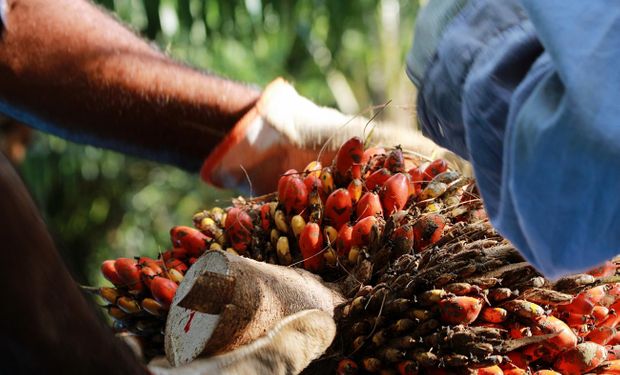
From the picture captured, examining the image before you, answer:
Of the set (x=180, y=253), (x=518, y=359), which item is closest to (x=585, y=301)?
(x=518, y=359)

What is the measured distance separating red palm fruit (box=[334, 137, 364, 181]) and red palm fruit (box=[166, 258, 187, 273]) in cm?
33

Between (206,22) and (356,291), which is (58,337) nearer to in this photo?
(356,291)

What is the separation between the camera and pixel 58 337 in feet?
2.96

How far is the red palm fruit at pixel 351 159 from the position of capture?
4.98 feet

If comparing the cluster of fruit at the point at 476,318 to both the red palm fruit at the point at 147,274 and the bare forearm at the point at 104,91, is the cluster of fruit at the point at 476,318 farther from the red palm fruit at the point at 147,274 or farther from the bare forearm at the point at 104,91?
the bare forearm at the point at 104,91

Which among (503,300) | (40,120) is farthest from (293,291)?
(40,120)

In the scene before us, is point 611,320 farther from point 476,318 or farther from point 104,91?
point 104,91

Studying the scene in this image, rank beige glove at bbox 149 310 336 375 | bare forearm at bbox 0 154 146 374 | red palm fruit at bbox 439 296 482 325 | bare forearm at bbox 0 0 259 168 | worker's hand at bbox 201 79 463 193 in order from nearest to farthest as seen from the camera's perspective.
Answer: bare forearm at bbox 0 154 146 374 → beige glove at bbox 149 310 336 375 → red palm fruit at bbox 439 296 482 325 → worker's hand at bbox 201 79 463 193 → bare forearm at bbox 0 0 259 168

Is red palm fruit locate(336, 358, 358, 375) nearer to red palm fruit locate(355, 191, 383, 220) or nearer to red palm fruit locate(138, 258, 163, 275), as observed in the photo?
red palm fruit locate(355, 191, 383, 220)

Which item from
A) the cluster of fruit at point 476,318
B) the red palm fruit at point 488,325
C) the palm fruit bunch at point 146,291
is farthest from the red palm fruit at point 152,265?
the red palm fruit at point 488,325

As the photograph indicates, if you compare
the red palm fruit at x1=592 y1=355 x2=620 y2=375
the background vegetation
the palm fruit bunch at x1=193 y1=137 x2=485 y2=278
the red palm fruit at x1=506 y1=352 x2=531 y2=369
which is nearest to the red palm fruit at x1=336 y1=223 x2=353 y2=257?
the palm fruit bunch at x1=193 y1=137 x2=485 y2=278

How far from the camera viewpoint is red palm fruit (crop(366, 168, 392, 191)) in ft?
4.89

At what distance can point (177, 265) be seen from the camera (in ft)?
5.05

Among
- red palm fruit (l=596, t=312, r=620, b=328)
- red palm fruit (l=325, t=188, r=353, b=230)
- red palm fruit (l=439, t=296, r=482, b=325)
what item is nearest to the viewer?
red palm fruit (l=439, t=296, r=482, b=325)
